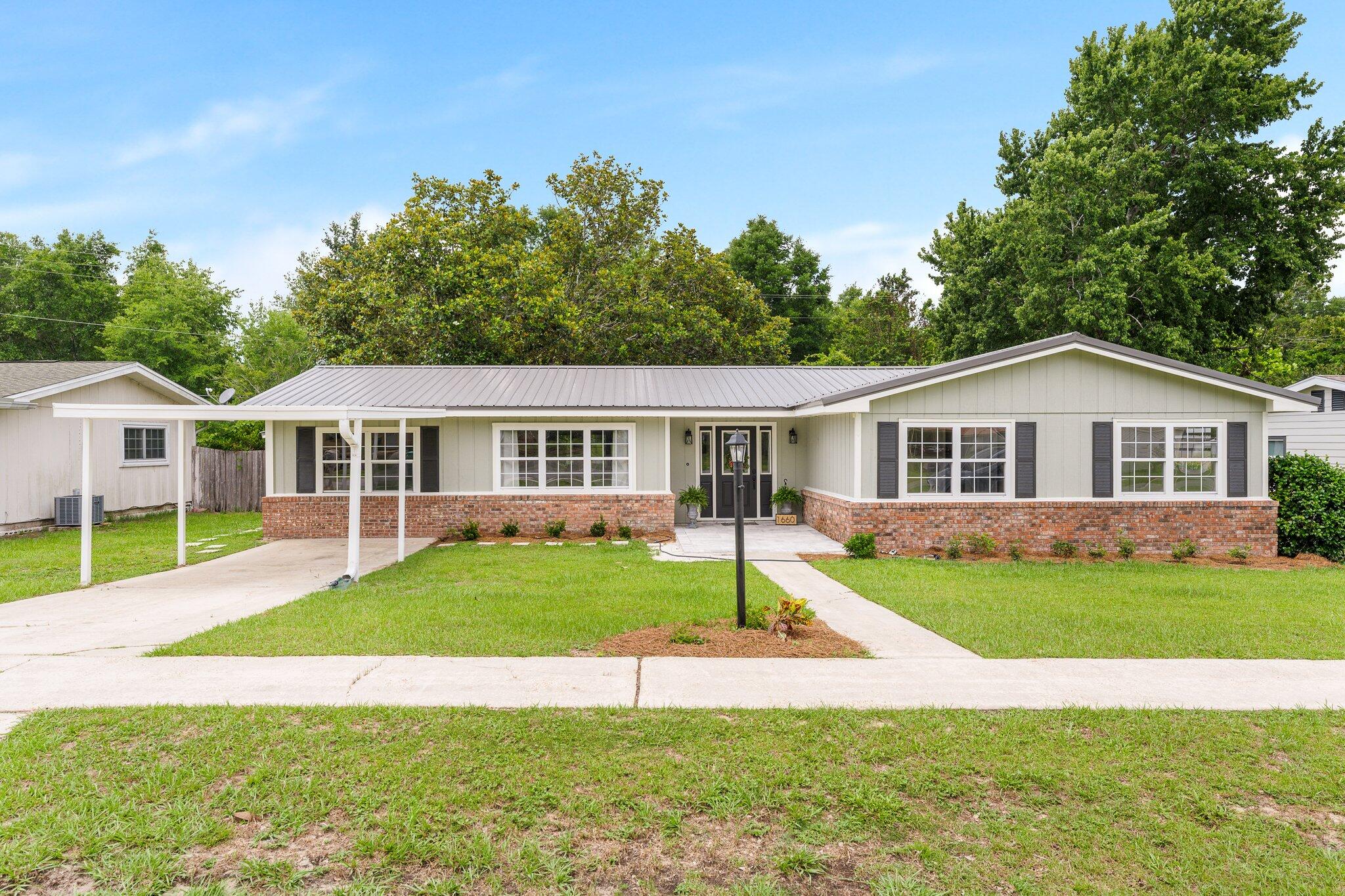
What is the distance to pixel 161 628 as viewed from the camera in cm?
653

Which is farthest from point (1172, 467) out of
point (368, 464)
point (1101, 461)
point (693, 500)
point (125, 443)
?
point (125, 443)

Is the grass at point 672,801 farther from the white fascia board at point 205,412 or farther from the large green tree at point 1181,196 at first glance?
the large green tree at point 1181,196

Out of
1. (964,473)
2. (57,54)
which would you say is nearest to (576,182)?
(57,54)

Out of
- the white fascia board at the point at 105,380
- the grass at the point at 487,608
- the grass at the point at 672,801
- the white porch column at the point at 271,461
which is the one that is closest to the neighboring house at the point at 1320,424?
the grass at the point at 487,608

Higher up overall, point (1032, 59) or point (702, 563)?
point (1032, 59)

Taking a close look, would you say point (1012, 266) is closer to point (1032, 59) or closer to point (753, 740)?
point (1032, 59)

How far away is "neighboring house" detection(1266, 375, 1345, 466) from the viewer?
19.0 metres

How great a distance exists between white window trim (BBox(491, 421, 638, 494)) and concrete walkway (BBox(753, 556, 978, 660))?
4.47 m

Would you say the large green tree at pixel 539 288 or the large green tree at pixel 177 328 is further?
the large green tree at pixel 177 328

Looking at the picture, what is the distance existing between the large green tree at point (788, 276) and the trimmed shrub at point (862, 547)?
24.6 m

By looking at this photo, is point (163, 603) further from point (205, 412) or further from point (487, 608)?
point (487, 608)

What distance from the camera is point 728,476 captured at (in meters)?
15.2

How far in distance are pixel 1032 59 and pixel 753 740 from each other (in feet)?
62.6

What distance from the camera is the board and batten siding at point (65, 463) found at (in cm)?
1377
